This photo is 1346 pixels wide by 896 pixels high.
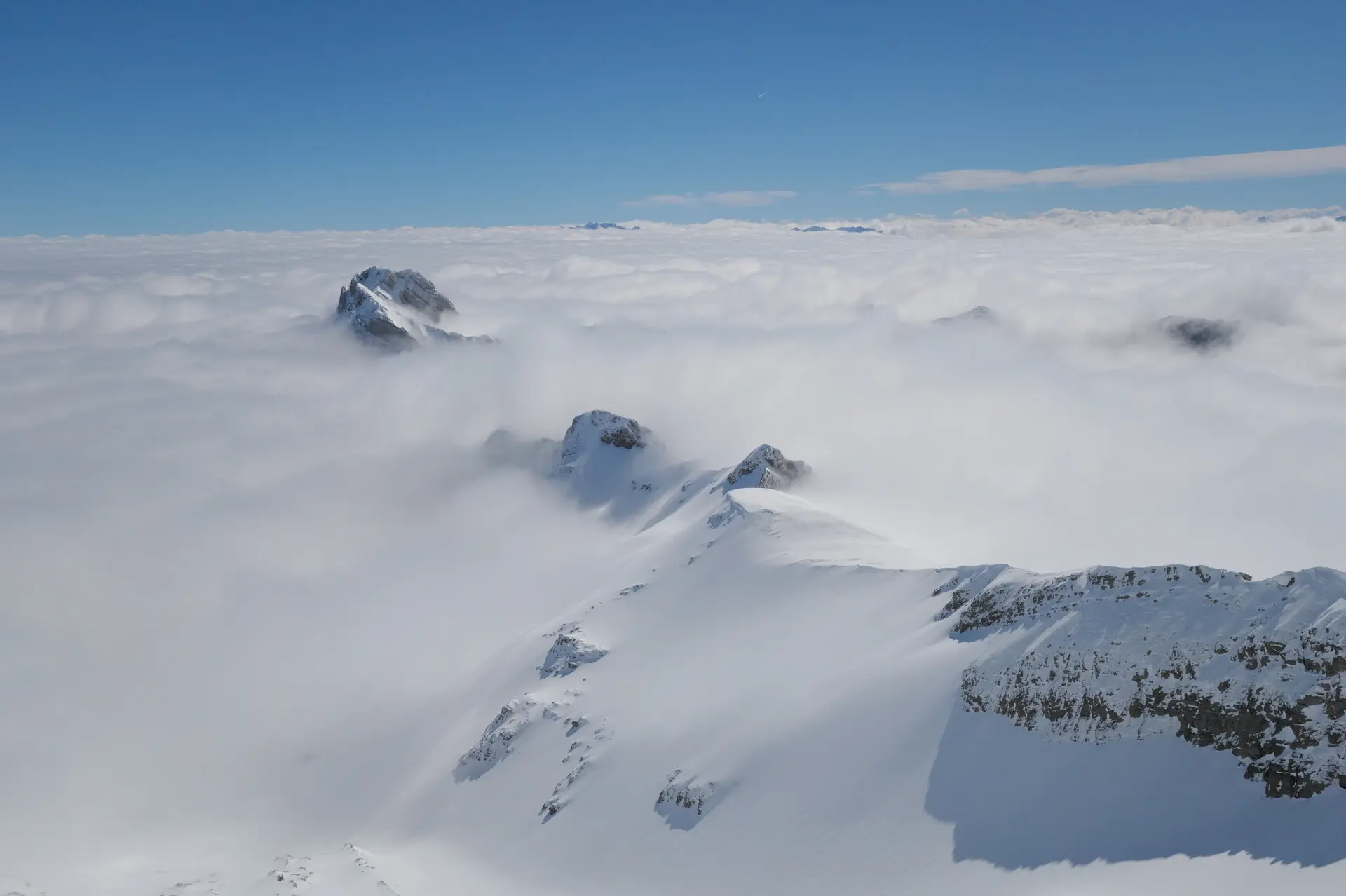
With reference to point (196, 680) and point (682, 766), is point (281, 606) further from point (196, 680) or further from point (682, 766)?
point (682, 766)

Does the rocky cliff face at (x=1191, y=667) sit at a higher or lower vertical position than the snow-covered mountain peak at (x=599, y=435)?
higher

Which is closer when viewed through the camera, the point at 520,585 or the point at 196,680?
the point at 196,680

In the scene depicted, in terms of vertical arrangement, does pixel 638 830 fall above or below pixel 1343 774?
below

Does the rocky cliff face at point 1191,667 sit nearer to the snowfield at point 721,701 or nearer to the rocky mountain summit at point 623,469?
the snowfield at point 721,701

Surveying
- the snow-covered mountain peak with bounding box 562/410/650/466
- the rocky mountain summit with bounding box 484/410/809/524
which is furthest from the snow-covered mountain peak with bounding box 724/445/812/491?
the snow-covered mountain peak with bounding box 562/410/650/466

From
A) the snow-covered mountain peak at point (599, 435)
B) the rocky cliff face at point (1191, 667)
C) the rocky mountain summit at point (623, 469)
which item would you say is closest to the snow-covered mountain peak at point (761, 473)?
the rocky mountain summit at point (623, 469)

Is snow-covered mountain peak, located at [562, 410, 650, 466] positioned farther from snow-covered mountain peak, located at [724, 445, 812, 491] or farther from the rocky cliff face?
the rocky cliff face

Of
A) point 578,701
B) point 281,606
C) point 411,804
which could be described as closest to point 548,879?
point 578,701
